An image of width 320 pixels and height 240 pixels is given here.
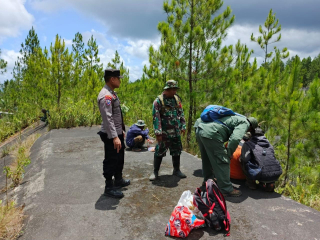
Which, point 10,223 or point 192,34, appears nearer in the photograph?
point 10,223

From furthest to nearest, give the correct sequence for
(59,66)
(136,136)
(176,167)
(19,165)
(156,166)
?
(59,66) < (136,136) < (19,165) < (176,167) < (156,166)

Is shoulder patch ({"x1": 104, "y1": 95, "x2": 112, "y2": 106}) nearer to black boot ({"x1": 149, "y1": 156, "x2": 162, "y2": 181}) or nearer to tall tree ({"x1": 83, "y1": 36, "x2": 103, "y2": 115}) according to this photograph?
black boot ({"x1": 149, "y1": 156, "x2": 162, "y2": 181})

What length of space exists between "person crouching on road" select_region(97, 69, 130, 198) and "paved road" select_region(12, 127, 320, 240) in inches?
16.9

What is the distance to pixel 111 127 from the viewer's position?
3072mm

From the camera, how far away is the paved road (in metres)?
2.62

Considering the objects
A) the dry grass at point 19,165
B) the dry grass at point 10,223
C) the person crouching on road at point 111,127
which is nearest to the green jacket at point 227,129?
the person crouching on road at point 111,127

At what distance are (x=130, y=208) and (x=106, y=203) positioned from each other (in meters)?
0.39

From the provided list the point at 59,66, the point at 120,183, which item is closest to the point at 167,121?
the point at 120,183

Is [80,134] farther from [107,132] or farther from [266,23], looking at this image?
[266,23]

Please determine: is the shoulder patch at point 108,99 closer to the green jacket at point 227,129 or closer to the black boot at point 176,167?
the green jacket at point 227,129

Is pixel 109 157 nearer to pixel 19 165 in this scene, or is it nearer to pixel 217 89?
pixel 19 165

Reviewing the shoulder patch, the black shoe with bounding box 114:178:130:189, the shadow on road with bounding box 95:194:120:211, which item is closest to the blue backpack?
the shoulder patch

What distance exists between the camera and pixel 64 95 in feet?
41.8

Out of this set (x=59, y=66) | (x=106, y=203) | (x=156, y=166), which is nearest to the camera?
(x=106, y=203)
